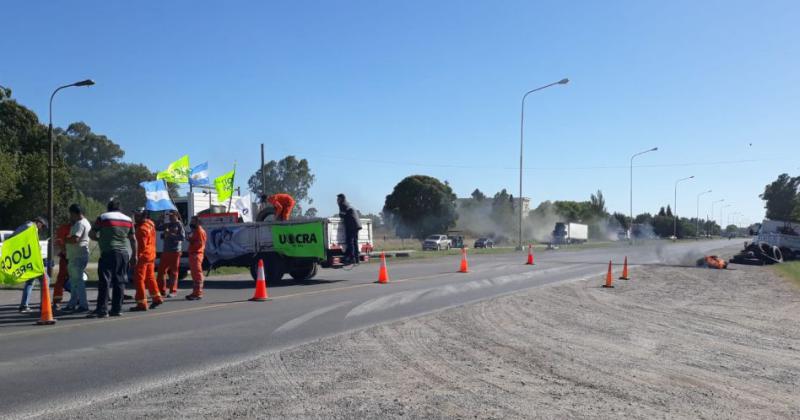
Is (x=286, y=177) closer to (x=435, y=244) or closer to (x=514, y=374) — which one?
(x=435, y=244)

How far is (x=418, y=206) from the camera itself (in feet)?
259

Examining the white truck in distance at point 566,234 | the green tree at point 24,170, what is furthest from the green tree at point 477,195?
the green tree at point 24,170

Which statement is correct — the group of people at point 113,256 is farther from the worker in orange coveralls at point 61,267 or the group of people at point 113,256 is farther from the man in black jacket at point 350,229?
the man in black jacket at point 350,229

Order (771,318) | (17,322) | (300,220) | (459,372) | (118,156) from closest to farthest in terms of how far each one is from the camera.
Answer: (459,372) < (17,322) < (771,318) < (300,220) < (118,156)

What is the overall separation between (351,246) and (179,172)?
6.32 m

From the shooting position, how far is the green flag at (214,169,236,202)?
20.3 meters

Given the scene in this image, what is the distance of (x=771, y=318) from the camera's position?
13.2m

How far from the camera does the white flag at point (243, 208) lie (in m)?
21.3

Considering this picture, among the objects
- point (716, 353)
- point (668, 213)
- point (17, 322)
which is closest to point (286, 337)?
point (17, 322)

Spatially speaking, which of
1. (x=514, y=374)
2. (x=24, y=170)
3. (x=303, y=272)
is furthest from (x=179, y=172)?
(x=24, y=170)

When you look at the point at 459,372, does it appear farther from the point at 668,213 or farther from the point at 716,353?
the point at 668,213

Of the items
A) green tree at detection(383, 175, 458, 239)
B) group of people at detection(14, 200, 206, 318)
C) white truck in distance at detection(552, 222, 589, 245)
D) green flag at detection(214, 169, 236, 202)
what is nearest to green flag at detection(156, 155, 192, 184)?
green flag at detection(214, 169, 236, 202)

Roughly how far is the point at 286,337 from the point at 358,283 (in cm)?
920

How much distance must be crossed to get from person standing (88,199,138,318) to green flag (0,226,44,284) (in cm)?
94
